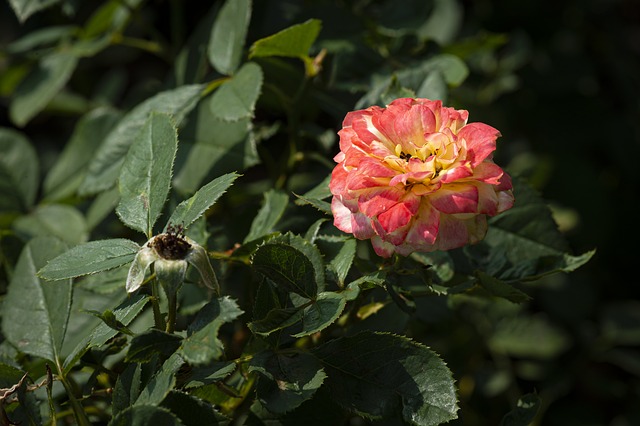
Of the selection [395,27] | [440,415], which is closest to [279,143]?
[395,27]

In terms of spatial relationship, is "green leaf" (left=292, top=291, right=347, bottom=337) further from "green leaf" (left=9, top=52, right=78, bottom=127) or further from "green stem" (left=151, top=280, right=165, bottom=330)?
"green leaf" (left=9, top=52, right=78, bottom=127)

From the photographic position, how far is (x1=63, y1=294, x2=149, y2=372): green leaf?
0.82 meters

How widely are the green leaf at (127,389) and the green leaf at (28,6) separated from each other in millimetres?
756

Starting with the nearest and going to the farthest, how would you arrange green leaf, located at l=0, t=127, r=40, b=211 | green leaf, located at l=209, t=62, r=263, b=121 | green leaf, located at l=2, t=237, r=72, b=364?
green leaf, located at l=2, t=237, r=72, b=364 → green leaf, located at l=209, t=62, r=263, b=121 → green leaf, located at l=0, t=127, r=40, b=211

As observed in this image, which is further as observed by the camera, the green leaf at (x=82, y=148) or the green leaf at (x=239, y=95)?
the green leaf at (x=82, y=148)

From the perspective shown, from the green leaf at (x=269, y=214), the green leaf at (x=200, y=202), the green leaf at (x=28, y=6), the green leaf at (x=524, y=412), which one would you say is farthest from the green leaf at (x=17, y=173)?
the green leaf at (x=524, y=412)

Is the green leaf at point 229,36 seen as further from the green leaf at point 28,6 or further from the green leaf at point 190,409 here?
the green leaf at point 190,409

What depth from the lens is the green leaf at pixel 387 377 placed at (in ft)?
2.73

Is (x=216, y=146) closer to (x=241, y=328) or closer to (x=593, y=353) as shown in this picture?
(x=241, y=328)

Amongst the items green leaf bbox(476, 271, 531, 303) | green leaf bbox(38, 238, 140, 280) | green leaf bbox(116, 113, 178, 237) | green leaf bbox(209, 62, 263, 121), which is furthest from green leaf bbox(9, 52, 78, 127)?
green leaf bbox(476, 271, 531, 303)

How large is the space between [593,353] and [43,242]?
4.90 feet

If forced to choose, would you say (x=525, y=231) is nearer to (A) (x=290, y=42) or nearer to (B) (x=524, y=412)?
(B) (x=524, y=412)

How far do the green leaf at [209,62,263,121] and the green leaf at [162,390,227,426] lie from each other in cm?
42

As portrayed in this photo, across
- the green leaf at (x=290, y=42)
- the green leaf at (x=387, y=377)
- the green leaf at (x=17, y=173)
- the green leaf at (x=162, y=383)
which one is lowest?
the green leaf at (x=17, y=173)
